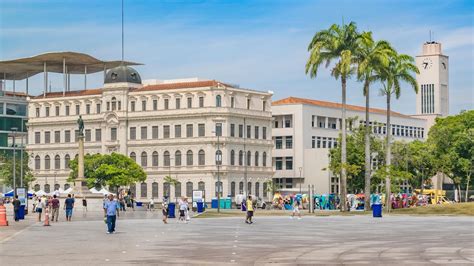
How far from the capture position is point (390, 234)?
44.9m

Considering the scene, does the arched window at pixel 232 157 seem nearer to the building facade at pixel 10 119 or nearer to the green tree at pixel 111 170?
the green tree at pixel 111 170

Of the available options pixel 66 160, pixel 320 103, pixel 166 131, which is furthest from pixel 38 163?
pixel 320 103

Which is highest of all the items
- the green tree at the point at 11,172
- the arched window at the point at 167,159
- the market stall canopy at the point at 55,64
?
the market stall canopy at the point at 55,64

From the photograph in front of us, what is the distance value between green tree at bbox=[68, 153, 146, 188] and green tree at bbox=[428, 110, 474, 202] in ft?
132

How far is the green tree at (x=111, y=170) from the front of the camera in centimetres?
13700

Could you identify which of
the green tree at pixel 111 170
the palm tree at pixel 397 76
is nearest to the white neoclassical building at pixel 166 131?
the green tree at pixel 111 170

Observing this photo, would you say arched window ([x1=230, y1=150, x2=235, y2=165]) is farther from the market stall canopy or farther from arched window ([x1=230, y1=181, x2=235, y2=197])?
the market stall canopy

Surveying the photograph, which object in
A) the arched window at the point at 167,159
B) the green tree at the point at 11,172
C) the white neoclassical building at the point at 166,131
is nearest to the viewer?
the white neoclassical building at the point at 166,131

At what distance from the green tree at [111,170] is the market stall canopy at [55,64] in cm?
1556

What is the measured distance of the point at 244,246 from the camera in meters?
36.3

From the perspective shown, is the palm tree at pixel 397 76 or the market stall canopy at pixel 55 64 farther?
the market stall canopy at pixel 55 64

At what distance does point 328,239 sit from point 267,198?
106 metres

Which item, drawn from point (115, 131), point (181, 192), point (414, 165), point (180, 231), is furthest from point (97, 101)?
point (180, 231)

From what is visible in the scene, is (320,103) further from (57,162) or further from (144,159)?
(57,162)
